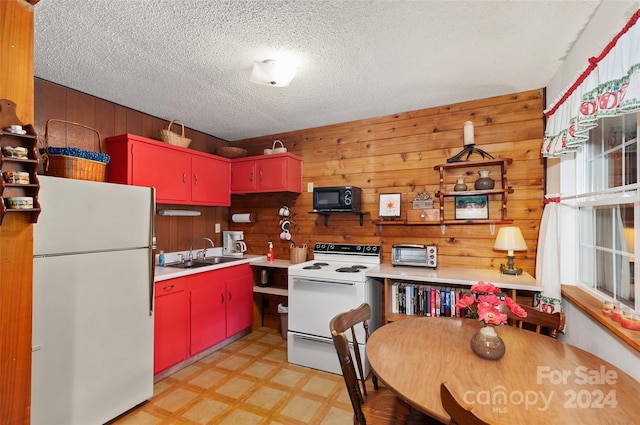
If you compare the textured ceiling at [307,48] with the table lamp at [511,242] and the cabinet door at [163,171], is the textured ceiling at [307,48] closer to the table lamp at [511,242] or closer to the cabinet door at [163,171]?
the cabinet door at [163,171]

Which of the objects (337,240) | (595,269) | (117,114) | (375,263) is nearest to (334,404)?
(375,263)

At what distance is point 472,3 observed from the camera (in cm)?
152

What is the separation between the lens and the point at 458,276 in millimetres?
2328

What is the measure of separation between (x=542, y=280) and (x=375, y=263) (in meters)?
1.34

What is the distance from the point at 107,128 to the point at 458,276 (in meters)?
3.31

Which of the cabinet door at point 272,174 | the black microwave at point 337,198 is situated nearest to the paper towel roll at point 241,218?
the cabinet door at point 272,174

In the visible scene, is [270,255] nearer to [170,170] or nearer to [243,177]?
[243,177]

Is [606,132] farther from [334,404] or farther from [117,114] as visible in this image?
[117,114]

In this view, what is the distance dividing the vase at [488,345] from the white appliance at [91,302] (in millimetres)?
2134

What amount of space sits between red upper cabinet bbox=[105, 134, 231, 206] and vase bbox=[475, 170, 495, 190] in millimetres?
2744

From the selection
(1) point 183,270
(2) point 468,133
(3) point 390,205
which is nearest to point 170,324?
(1) point 183,270

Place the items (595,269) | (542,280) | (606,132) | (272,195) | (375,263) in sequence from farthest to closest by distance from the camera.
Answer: (272,195) < (375,263) < (542,280) < (595,269) < (606,132)

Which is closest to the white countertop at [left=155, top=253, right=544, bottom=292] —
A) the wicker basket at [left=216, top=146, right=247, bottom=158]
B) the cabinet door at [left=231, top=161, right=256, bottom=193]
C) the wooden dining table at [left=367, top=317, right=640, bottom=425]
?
the wooden dining table at [left=367, top=317, right=640, bottom=425]

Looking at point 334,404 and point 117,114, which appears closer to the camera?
point 334,404
